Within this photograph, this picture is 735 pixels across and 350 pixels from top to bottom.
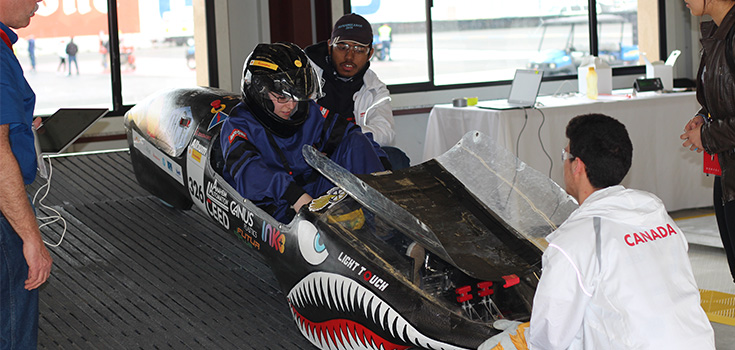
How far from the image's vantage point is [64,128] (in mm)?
4301

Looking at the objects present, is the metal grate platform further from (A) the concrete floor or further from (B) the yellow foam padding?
(B) the yellow foam padding

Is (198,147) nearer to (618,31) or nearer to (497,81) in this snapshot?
(497,81)

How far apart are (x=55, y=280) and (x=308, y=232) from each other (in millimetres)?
1428

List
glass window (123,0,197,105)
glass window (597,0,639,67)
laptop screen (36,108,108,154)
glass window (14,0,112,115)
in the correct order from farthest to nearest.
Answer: glass window (597,0,639,67), glass window (123,0,197,105), glass window (14,0,112,115), laptop screen (36,108,108,154)

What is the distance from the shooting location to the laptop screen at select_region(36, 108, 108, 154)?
169 inches

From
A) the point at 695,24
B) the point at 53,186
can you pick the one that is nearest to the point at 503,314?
the point at 53,186

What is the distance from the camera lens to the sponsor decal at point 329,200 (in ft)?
9.45

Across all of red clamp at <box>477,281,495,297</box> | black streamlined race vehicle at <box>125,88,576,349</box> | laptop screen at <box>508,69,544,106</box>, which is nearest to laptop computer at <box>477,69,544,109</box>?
laptop screen at <box>508,69,544,106</box>

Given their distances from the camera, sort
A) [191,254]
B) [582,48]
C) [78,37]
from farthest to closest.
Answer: [582,48]
[78,37]
[191,254]

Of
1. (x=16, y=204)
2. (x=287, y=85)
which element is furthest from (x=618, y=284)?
(x=287, y=85)

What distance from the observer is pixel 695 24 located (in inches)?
303

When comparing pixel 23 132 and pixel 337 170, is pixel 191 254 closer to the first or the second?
pixel 337 170

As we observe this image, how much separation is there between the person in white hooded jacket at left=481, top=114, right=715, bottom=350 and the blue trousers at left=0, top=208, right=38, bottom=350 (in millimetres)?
1436

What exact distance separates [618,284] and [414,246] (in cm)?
99
